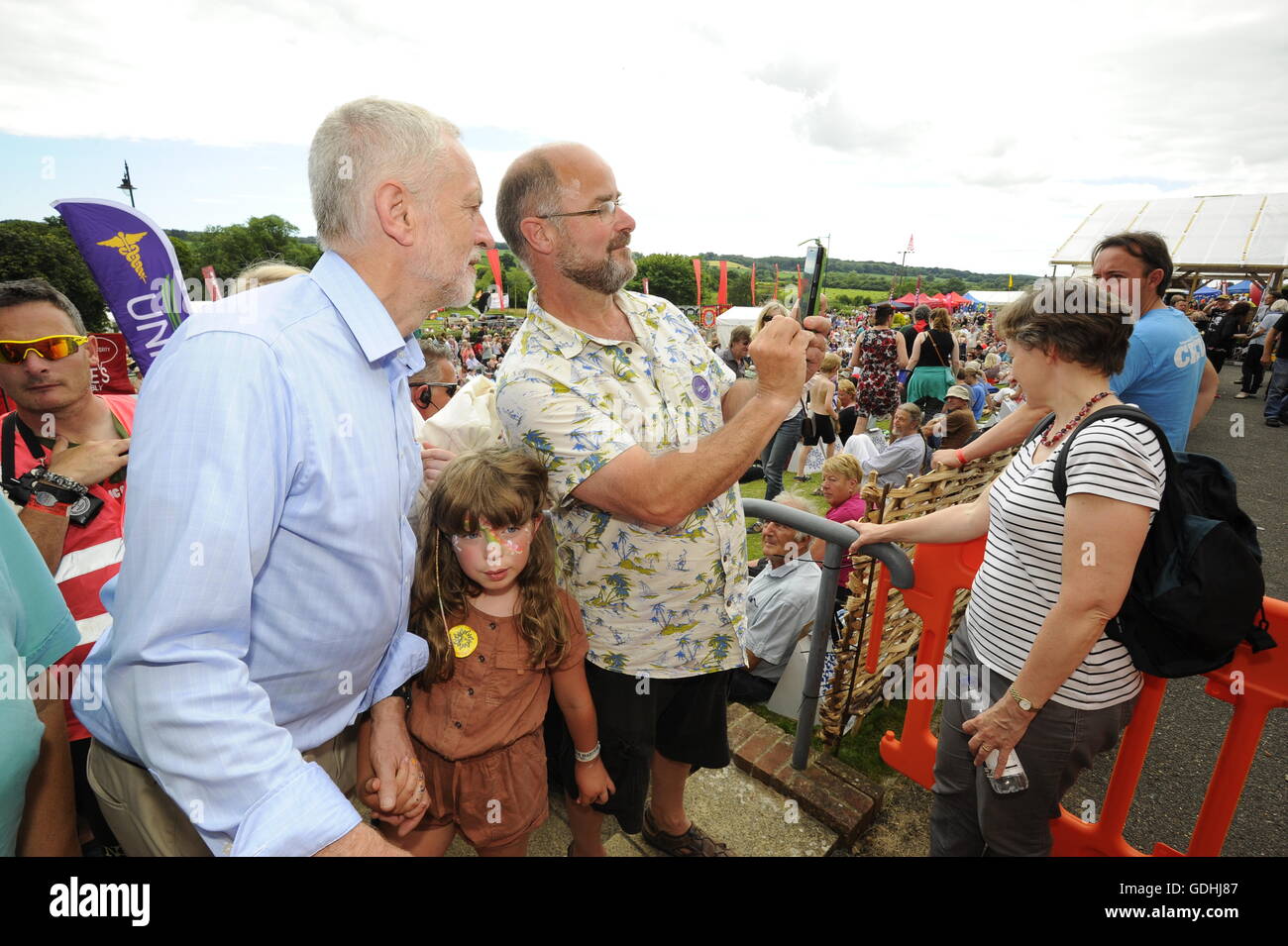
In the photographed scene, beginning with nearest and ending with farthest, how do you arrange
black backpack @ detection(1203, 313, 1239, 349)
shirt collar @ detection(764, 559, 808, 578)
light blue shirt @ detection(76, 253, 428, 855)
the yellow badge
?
light blue shirt @ detection(76, 253, 428, 855)
the yellow badge
shirt collar @ detection(764, 559, 808, 578)
black backpack @ detection(1203, 313, 1239, 349)

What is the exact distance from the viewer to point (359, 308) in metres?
1.32

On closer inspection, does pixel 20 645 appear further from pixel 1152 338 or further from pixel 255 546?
pixel 1152 338

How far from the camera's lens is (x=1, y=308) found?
2.35m

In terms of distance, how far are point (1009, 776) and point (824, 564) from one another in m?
1.06

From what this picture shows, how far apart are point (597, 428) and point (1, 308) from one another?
245cm

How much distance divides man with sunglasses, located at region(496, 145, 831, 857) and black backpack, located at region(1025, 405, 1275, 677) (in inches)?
40.6

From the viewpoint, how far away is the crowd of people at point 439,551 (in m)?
0.99

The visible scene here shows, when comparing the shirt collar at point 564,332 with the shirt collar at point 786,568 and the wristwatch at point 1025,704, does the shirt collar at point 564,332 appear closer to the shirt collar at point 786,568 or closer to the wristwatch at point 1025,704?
the wristwatch at point 1025,704

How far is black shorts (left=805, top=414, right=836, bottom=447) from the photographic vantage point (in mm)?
8281

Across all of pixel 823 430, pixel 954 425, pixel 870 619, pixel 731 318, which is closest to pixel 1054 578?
pixel 870 619

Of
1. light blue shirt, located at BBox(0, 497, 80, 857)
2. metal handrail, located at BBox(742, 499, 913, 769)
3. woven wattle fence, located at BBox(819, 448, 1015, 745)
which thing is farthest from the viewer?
woven wattle fence, located at BBox(819, 448, 1015, 745)

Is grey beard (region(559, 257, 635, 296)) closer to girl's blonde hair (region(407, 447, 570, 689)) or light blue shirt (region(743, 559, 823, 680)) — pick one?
girl's blonde hair (region(407, 447, 570, 689))

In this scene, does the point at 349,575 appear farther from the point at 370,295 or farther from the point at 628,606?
the point at 628,606

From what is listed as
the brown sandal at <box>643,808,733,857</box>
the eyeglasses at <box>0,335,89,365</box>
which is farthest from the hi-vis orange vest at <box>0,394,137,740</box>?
the brown sandal at <box>643,808,733,857</box>
